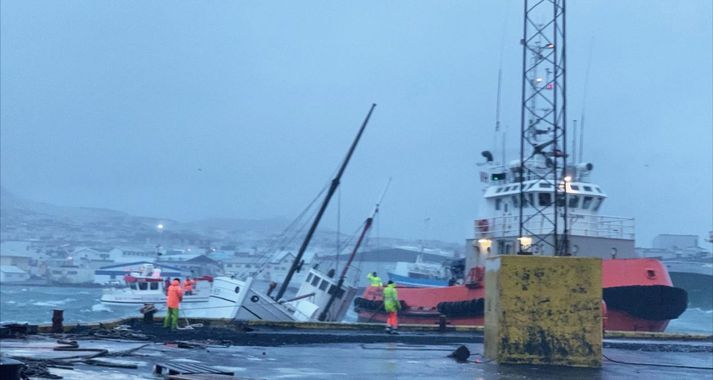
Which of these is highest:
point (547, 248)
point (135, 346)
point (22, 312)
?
point (547, 248)

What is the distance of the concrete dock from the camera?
8.95 m

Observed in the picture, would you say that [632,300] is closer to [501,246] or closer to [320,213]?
[501,246]

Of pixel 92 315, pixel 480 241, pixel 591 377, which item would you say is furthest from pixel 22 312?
pixel 591 377

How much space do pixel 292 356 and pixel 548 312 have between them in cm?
312

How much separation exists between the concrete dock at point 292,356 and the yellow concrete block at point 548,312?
0.28m

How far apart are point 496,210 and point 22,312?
41.0 meters

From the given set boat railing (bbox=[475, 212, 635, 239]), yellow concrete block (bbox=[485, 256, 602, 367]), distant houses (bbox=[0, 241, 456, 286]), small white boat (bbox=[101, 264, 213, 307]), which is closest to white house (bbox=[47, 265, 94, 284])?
distant houses (bbox=[0, 241, 456, 286])

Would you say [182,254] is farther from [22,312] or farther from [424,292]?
A: [424,292]

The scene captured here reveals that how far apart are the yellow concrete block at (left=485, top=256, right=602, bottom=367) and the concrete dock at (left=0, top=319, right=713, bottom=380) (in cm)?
28

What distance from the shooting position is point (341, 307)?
31.0 m

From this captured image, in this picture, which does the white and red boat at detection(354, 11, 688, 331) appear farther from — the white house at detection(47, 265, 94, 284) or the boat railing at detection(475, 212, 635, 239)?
the white house at detection(47, 265, 94, 284)

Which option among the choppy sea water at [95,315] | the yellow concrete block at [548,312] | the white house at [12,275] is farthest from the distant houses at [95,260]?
the yellow concrete block at [548,312]

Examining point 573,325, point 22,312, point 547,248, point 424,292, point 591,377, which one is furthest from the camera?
point 22,312

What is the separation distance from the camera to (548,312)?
10.4m
